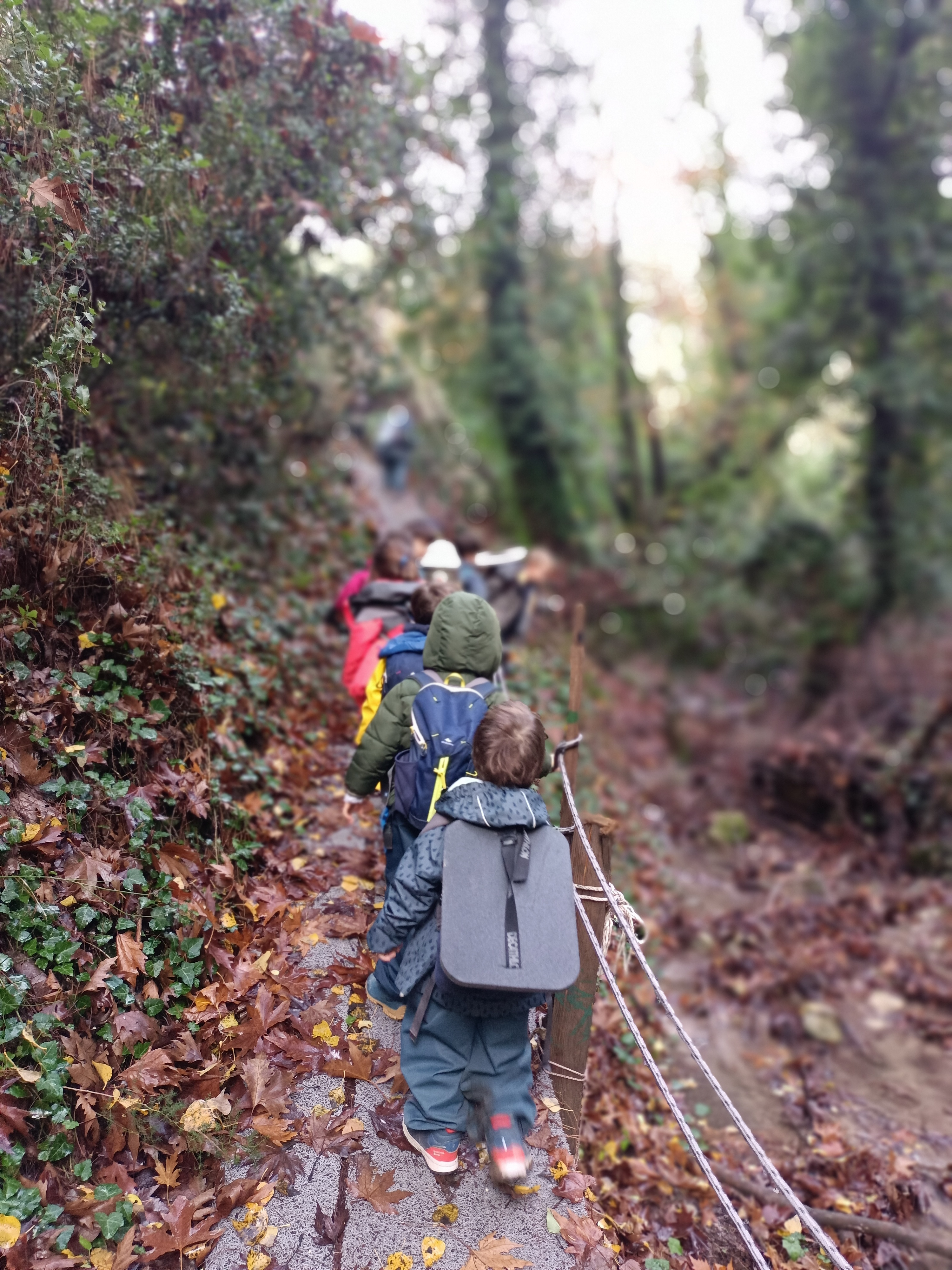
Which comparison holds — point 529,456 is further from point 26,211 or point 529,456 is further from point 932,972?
point 26,211

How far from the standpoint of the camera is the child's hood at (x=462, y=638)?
388 cm

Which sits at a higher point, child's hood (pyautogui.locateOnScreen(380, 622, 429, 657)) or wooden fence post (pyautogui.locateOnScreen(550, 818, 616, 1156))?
child's hood (pyautogui.locateOnScreen(380, 622, 429, 657))

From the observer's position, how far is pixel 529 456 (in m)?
16.8

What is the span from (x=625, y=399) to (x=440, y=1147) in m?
17.3

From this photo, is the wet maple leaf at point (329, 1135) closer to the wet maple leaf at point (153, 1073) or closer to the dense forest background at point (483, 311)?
the wet maple leaf at point (153, 1073)

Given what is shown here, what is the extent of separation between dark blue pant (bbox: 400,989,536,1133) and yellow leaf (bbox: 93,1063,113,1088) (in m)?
1.24

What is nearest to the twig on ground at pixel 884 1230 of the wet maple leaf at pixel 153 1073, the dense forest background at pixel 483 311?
the wet maple leaf at pixel 153 1073

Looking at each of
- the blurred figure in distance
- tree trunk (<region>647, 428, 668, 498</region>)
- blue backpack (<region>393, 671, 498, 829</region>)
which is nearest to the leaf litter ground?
blue backpack (<region>393, 671, 498, 829</region>)

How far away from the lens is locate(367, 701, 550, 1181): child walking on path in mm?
3318

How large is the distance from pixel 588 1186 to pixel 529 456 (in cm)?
1439

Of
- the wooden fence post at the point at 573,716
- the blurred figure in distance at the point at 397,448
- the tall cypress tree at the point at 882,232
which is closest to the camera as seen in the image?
the wooden fence post at the point at 573,716

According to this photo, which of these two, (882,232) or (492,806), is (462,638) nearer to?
(492,806)

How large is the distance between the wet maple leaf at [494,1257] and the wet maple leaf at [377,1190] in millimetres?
340

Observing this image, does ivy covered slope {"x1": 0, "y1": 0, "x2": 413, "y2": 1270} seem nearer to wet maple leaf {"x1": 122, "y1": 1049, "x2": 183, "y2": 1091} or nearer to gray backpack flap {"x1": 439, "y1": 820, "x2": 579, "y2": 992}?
wet maple leaf {"x1": 122, "y1": 1049, "x2": 183, "y2": 1091}
